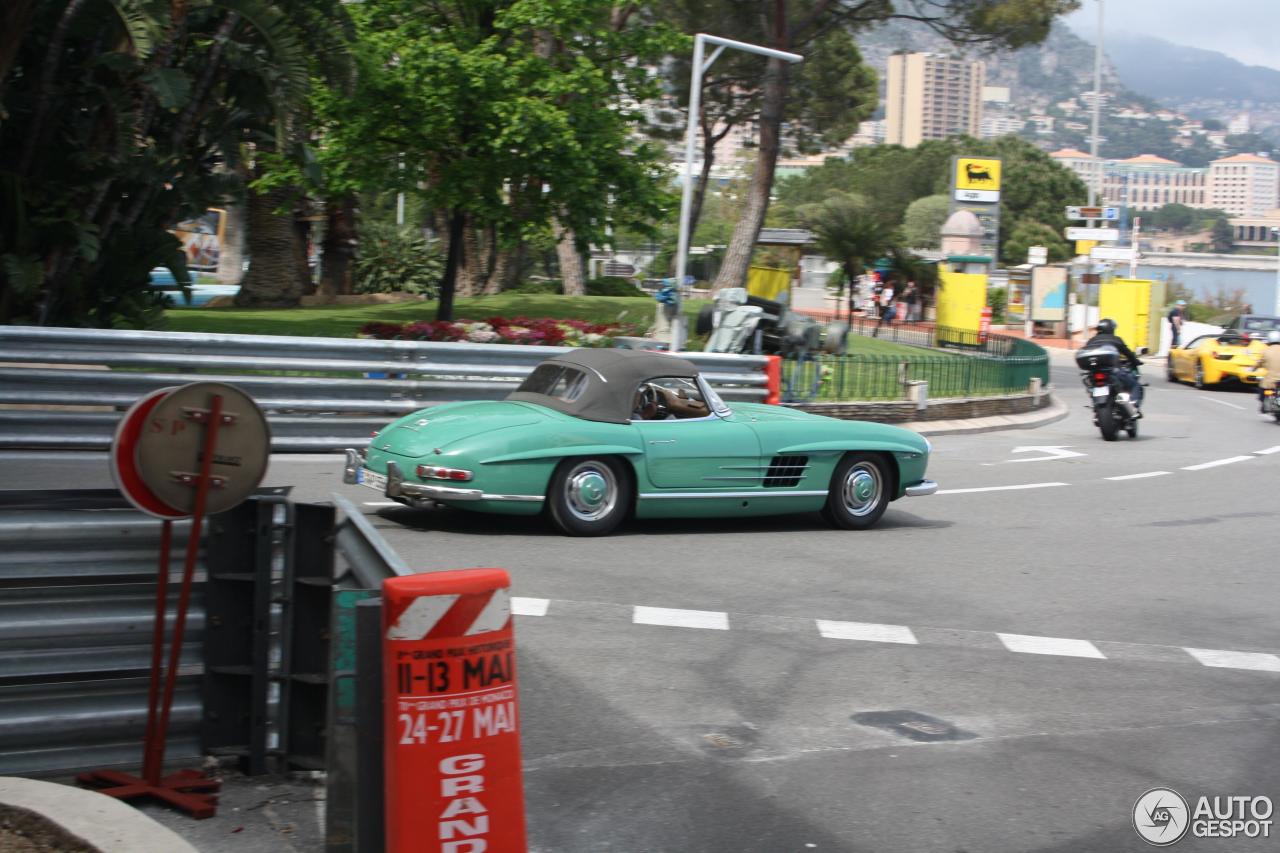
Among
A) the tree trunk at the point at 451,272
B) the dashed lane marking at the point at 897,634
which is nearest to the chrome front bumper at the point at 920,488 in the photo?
the dashed lane marking at the point at 897,634

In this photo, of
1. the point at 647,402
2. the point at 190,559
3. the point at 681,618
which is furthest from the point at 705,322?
the point at 190,559

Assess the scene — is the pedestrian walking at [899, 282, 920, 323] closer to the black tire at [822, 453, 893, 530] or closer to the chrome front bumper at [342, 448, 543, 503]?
the black tire at [822, 453, 893, 530]

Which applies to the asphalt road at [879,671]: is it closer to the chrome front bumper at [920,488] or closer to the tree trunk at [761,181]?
the chrome front bumper at [920,488]

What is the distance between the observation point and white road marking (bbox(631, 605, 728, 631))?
7.68m

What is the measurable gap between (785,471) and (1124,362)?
37.9ft

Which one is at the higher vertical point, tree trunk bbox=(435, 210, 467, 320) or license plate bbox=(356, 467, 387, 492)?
tree trunk bbox=(435, 210, 467, 320)

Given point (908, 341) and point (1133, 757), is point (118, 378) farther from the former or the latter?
point (908, 341)

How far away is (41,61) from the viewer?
52.2 ft

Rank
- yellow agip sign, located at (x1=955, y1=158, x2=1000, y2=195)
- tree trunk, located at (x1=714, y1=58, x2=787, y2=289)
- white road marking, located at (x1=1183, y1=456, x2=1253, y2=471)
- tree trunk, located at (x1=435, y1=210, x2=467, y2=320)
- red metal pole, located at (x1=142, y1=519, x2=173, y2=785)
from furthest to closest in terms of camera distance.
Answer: yellow agip sign, located at (x1=955, y1=158, x2=1000, y2=195) → tree trunk, located at (x1=714, y1=58, x2=787, y2=289) → tree trunk, located at (x1=435, y1=210, x2=467, y2=320) → white road marking, located at (x1=1183, y1=456, x2=1253, y2=471) → red metal pole, located at (x1=142, y1=519, x2=173, y2=785)

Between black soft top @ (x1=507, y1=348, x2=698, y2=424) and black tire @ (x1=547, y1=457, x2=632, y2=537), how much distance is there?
0.37m

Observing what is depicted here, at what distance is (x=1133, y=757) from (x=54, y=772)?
13.7ft

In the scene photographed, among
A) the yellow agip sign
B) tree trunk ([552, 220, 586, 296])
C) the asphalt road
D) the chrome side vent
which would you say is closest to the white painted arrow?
the asphalt road

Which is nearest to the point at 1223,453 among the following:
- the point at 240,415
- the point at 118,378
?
the point at 118,378

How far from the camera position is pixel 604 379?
10188 millimetres
